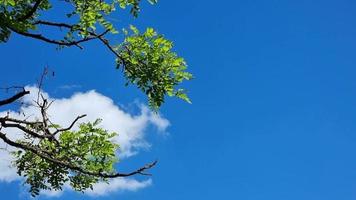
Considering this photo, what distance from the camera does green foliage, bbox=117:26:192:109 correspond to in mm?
15586

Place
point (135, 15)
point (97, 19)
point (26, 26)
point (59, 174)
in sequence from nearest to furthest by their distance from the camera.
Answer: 1. point (26, 26)
2. point (97, 19)
3. point (135, 15)
4. point (59, 174)

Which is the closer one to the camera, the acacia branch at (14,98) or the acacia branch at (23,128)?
the acacia branch at (14,98)

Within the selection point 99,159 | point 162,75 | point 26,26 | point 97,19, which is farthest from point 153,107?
point 26,26

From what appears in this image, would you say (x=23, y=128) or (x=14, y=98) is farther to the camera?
(x=23, y=128)

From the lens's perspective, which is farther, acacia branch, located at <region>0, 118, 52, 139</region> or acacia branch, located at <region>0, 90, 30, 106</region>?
acacia branch, located at <region>0, 118, 52, 139</region>

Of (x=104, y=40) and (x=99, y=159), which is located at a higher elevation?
(x=104, y=40)

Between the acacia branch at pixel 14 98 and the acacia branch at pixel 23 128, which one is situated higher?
the acacia branch at pixel 14 98

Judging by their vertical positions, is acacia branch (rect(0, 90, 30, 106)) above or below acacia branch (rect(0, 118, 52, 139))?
above

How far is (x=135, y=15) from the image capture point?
15.9m

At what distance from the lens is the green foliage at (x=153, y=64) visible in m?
15.6

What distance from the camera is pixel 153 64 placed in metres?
15.8

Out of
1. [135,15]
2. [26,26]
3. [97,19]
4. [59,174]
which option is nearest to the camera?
[26,26]

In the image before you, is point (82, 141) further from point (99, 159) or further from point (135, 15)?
point (135, 15)

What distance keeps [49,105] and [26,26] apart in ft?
9.28
